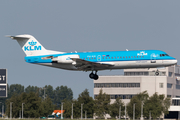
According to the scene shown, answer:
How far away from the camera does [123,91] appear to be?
451 feet

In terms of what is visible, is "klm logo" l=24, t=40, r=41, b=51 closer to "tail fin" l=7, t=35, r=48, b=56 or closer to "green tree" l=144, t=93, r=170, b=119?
"tail fin" l=7, t=35, r=48, b=56

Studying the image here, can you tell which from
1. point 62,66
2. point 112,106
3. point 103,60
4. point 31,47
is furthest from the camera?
point 112,106

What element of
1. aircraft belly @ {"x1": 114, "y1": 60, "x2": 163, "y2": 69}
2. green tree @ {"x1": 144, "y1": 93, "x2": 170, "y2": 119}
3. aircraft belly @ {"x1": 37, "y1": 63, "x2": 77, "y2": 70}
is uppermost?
aircraft belly @ {"x1": 114, "y1": 60, "x2": 163, "y2": 69}

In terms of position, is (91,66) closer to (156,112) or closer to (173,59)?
(173,59)

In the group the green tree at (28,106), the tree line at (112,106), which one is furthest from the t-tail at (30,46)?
the green tree at (28,106)

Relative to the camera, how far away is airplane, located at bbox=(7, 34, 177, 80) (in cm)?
5209

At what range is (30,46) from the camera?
5759cm

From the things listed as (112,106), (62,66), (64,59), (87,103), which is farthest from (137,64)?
(112,106)

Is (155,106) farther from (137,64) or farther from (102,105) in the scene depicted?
(137,64)

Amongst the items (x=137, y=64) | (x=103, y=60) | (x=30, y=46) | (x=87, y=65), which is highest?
(x=30, y=46)

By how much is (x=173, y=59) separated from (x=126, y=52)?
255 inches

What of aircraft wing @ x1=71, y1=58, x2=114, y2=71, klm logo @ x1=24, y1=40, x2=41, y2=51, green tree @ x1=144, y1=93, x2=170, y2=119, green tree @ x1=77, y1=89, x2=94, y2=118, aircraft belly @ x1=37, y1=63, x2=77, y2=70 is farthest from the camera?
green tree @ x1=144, y1=93, x2=170, y2=119

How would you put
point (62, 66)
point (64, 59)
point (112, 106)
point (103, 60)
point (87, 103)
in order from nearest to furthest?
point (103, 60), point (64, 59), point (62, 66), point (87, 103), point (112, 106)

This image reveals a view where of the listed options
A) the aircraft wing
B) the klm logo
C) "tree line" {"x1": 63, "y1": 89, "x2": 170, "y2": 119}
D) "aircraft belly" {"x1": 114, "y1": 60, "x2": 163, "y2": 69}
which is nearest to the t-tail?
the klm logo
